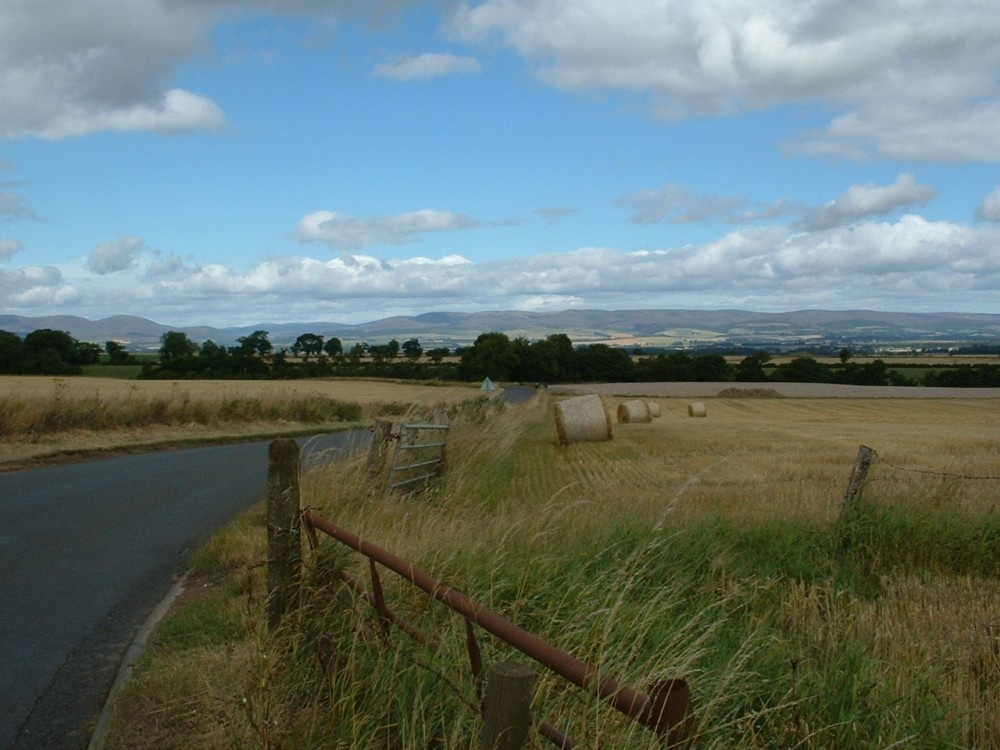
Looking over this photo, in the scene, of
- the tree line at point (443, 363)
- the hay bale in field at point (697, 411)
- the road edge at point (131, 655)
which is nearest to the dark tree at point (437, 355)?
the tree line at point (443, 363)

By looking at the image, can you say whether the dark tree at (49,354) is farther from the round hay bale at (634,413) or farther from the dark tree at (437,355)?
the round hay bale at (634,413)

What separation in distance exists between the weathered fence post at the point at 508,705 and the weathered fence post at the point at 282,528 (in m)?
2.72

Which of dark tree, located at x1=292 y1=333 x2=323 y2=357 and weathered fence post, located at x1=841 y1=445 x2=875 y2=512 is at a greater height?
dark tree, located at x1=292 y1=333 x2=323 y2=357

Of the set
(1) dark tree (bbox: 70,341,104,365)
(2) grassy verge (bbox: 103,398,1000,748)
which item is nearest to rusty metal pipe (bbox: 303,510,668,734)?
(2) grassy verge (bbox: 103,398,1000,748)

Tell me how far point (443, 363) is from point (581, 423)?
60.9 m

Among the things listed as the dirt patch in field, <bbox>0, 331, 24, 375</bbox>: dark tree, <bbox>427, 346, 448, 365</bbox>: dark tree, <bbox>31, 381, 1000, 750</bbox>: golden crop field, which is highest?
<bbox>0, 331, 24, 375</bbox>: dark tree

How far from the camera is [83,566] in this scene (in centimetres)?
1007

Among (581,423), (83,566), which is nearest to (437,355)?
(581,423)

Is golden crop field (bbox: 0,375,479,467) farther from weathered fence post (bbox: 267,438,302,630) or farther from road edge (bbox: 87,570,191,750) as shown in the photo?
weathered fence post (bbox: 267,438,302,630)

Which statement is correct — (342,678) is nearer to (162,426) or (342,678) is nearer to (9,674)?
(9,674)

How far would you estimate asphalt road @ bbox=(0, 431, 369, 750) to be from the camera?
244 inches

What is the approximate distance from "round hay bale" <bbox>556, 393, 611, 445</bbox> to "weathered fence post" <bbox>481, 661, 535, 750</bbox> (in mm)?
28366

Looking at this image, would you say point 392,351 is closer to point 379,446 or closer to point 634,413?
point 634,413

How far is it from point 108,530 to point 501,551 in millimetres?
7705
